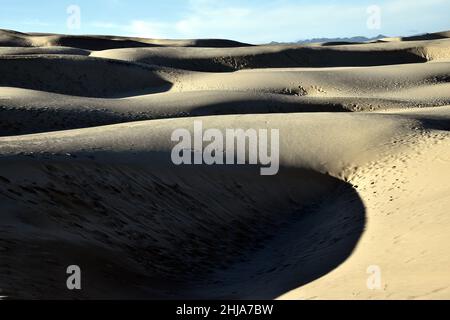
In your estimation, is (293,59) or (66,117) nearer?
(66,117)

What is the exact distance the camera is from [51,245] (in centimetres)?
670

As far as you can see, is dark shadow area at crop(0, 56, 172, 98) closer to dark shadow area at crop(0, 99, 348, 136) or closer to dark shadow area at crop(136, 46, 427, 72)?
dark shadow area at crop(136, 46, 427, 72)

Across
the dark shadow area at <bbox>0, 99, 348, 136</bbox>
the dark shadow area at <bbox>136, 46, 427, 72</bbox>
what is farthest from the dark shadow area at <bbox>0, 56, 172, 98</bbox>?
the dark shadow area at <bbox>0, 99, 348, 136</bbox>

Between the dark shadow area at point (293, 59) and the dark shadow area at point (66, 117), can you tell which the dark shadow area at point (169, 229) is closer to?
the dark shadow area at point (66, 117)

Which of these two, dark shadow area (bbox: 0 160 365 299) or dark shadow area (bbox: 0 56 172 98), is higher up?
dark shadow area (bbox: 0 56 172 98)

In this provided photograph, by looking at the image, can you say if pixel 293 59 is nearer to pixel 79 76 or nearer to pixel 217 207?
pixel 79 76

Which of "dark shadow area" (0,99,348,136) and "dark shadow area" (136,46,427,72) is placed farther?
"dark shadow area" (136,46,427,72)

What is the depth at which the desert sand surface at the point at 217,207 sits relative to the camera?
6496 millimetres

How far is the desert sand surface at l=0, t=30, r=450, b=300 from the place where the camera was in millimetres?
6496

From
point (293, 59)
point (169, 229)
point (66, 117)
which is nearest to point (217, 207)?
point (169, 229)

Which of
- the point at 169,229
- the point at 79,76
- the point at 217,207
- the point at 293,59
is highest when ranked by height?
the point at 293,59

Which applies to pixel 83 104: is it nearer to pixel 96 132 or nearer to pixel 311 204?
pixel 96 132

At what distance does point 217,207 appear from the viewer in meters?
10.2

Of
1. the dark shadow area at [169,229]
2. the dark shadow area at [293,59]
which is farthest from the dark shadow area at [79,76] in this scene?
the dark shadow area at [169,229]
